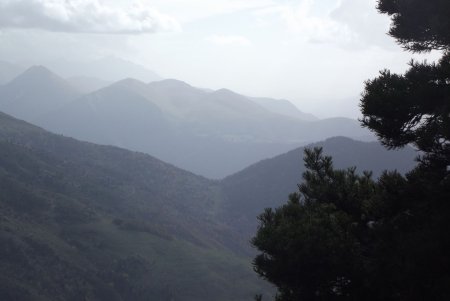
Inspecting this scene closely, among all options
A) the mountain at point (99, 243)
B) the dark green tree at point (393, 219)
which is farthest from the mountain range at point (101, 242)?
the dark green tree at point (393, 219)

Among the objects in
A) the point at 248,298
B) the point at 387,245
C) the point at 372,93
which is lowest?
the point at 248,298

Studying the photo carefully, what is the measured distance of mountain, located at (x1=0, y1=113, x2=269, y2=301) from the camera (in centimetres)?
10644

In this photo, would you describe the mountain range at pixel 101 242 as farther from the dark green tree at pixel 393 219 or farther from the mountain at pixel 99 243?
the dark green tree at pixel 393 219

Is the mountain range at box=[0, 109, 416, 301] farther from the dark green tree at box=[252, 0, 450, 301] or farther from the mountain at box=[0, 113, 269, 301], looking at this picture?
the dark green tree at box=[252, 0, 450, 301]

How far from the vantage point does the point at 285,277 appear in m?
12.2

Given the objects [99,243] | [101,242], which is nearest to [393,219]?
[99,243]

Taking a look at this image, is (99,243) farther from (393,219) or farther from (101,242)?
(393,219)

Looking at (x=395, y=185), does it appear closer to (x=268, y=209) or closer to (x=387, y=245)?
(x=387, y=245)

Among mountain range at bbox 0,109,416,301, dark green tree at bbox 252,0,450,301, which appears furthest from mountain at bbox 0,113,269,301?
dark green tree at bbox 252,0,450,301

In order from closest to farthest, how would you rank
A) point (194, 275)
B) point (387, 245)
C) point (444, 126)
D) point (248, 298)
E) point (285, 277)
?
point (444, 126)
point (387, 245)
point (285, 277)
point (248, 298)
point (194, 275)

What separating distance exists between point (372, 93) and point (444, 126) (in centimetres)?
270

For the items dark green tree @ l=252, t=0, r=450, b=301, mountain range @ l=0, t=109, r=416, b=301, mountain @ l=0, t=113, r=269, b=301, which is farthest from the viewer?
mountain range @ l=0, t=109, r=416, b=301

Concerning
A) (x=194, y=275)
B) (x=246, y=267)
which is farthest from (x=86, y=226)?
(x=246, y=267)

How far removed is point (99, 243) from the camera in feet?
424
